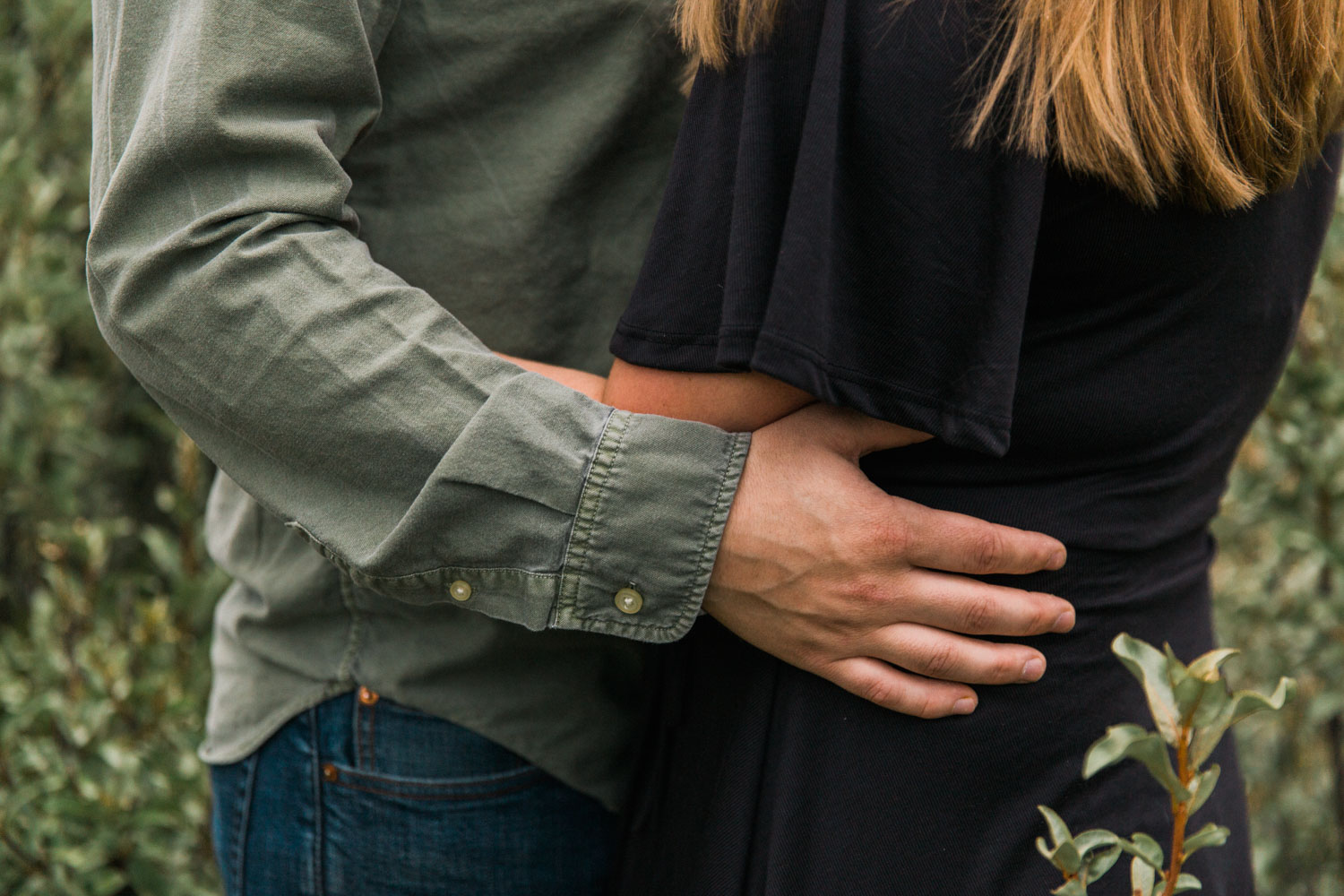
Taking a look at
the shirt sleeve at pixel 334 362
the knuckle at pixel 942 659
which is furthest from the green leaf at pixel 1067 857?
the shirt sleeve at pixel 334 362

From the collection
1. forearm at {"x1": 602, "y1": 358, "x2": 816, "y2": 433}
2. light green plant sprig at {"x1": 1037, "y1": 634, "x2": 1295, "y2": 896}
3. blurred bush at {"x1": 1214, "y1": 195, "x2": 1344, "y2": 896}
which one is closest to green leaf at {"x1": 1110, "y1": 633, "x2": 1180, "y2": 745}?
light green plant sprig at {"x1": 1037, "y1": 634, "x2": 1295, "y2": 896}

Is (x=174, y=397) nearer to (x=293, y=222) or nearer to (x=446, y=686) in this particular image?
(x=293, y=222)

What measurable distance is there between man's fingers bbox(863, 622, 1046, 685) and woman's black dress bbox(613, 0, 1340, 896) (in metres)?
0.03

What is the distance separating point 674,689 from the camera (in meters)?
1.14

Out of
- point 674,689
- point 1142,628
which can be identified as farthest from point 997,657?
point 674,689

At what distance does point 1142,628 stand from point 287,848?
882mm

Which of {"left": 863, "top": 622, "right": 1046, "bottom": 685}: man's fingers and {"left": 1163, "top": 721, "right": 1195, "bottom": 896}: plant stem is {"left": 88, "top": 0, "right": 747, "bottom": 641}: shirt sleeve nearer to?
{"left": 863, "top": 622, "right": 1046, "bottom": 685}: man's fingers

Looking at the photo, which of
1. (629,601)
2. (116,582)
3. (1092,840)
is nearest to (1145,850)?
(1092,840)

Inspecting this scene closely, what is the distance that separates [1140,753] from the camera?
0.68 metres

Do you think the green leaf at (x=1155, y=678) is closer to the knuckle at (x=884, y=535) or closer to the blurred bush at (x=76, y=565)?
the knuckle at (x=884, y=535)

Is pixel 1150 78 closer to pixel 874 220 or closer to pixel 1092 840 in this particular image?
pixel 874 220

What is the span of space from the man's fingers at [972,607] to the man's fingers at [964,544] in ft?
0.05

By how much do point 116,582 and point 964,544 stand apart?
6.87 feet

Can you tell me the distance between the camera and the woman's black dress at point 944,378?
838mm
